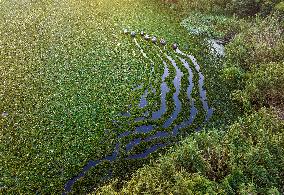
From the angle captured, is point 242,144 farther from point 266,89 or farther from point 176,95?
point 176,95

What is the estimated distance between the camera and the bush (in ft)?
47.0

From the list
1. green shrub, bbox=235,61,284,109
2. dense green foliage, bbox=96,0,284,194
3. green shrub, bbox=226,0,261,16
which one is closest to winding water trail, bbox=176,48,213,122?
dense green foliage, bbox=96,0,284,194

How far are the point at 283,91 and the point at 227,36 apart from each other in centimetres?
1001

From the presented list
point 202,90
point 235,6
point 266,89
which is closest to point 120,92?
point 202,90

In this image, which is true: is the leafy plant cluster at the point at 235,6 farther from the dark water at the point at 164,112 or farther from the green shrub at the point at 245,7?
the dark water at the point at 164,112

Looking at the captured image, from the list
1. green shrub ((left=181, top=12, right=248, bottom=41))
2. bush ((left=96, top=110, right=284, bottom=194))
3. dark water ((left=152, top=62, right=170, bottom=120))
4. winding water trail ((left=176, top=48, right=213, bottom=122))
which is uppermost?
bush ((left=96, top=110, right=284, bottom=194))

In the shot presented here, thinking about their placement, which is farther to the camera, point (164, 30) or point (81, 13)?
point (81, 13)

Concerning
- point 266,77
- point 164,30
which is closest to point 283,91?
point 266,77

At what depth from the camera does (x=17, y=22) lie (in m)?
31.0

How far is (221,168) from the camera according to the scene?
1570cm

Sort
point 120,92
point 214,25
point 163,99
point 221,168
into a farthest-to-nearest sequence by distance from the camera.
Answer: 1. point 214,25
2. point 120,92
3. point 163,99
4. point 221,168

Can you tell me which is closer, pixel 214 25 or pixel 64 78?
pixel 64 78

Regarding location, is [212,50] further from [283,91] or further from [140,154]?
[140,154]

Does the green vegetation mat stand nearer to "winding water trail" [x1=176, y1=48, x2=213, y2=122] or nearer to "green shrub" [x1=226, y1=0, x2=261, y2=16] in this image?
"winding water trail" [x1=176, y1=48, x2=213, y2=122]
